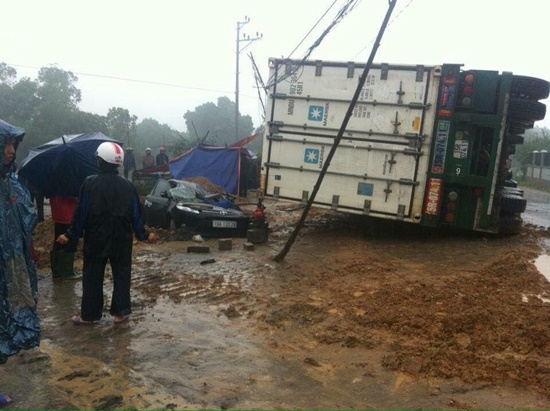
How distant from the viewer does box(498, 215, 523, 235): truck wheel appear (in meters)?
8.98

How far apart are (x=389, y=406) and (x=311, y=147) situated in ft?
21.0

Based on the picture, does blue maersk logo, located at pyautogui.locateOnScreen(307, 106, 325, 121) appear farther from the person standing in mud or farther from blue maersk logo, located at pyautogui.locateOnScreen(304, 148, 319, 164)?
the person standing in mud

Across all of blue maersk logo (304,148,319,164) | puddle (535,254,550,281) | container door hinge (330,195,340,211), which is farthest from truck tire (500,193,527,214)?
blue maersk logo (304,148,319,164)

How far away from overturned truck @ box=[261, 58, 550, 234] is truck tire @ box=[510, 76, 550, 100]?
16 millimetres

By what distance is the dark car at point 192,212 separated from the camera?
10.1m

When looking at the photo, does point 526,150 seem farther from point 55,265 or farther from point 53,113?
point 55,265

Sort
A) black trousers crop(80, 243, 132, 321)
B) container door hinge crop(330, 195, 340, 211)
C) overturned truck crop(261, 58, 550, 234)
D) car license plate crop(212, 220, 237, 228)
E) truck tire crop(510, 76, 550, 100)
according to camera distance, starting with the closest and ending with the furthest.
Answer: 1. black trousers crop(80, 243, 132, 321)
2. truck tire crop(510, 76, 550, 100)
3. overturned truck crop(261, 58, 550, 234)
4. container door hinge crop(330, 195, 340, 211)
5. car license plate crop(212, 220, 237, 228)

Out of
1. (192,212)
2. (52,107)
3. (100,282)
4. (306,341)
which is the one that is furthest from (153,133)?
(306,341)

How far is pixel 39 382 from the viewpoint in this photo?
364 cm

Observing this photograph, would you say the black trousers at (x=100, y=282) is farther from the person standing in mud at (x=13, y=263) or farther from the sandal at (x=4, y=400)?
the sandal at (x=4, y=400)

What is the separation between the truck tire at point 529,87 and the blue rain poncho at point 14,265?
7.40 m

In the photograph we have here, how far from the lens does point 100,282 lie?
4941 mm

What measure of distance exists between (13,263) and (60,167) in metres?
3.67

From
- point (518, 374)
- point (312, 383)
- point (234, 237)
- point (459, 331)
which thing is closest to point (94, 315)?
point (312, 383)
